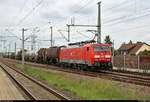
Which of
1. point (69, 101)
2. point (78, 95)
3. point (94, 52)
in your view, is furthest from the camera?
point (94, 52)

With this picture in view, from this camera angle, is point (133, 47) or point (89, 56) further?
point (133, 47)

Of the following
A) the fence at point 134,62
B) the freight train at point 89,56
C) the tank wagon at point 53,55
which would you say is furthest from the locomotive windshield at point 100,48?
the tank wagon at point 53,55

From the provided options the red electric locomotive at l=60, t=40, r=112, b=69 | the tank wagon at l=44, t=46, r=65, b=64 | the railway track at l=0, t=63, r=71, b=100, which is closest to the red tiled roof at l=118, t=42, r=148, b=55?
the tank wagon at l=44, t=46, r=65, b=64

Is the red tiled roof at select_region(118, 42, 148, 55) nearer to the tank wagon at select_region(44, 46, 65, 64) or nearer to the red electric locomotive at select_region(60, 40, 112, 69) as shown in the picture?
the tank wagon at select_region(44, 46, 65, 64)

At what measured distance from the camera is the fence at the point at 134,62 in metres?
24.8

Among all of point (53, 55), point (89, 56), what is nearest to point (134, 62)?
point (89, 56)

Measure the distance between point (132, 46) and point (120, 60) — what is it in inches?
1975

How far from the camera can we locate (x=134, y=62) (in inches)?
1047

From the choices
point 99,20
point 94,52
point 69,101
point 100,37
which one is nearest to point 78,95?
point 69,101

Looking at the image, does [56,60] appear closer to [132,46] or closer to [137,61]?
[137,61]

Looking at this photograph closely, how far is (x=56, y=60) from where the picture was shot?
3666 cm

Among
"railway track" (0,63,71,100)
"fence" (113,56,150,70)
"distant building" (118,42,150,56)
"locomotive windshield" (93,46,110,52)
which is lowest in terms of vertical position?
"railway track" (0,63,71,100)

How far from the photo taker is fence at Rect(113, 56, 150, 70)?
24.8 meters

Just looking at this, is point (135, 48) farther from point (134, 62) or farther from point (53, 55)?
point (134, 62)
